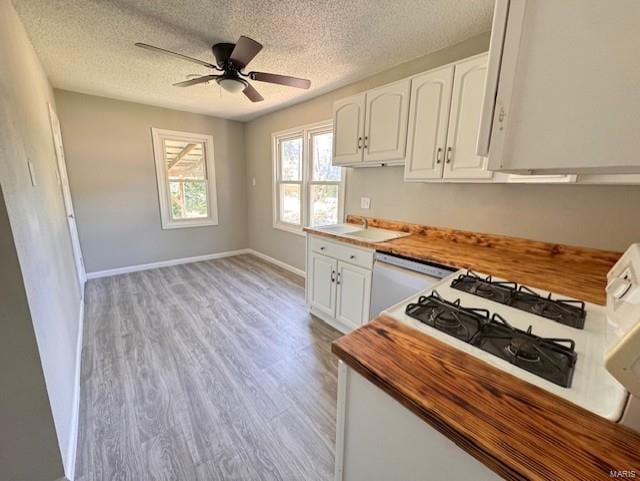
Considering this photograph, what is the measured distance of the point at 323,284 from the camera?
98.8 inches

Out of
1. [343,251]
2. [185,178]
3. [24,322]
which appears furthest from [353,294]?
[185,178]

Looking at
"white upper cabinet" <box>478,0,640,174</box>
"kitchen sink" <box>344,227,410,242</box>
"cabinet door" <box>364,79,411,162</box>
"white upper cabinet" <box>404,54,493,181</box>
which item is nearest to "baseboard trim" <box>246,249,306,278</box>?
"kitchen sink" <box>344,227,410,242</box>

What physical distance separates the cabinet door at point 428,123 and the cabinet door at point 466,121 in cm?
5

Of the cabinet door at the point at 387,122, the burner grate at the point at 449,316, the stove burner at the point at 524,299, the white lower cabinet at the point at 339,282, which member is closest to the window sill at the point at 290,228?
the white lower cabinet at the point at 339,282

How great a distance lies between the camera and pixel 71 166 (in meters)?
3.35

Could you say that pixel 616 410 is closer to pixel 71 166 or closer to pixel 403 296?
pixel 403 296

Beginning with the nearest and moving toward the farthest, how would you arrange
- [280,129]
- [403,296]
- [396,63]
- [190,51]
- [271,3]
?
1. [271,3]
2. [403,296]
3. [190,51]
4. [396,63]
5. [280,129]

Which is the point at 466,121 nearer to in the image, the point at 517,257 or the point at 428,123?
the point at 428,123

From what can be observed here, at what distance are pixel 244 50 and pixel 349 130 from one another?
3.58 ft

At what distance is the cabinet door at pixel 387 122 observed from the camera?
211 centimetres

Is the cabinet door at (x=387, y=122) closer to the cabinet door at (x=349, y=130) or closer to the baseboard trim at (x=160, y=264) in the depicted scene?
the cabinet door at (x=349, y=130)

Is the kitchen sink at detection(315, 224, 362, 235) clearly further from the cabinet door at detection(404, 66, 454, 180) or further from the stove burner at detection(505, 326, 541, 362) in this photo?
the stove burner at detection(505, 326, 541, 362)

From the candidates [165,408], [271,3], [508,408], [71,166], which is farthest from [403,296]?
[71,166]

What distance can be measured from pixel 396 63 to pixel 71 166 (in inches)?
160
